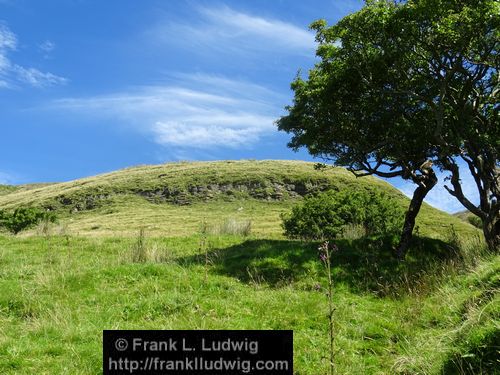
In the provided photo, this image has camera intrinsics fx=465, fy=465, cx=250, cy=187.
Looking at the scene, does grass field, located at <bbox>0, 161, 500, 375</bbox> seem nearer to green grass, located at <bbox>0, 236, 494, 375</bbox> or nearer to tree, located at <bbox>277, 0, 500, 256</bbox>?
green grass, located at <bbox>0, 236, 494, 375</bbox>

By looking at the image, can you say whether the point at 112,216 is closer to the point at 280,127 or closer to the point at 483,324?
the point at 280,127

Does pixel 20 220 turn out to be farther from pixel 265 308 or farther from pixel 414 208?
pixel 265 308

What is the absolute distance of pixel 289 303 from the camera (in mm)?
11516

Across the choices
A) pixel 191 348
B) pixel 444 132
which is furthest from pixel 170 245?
pixel 191 348

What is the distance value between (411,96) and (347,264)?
8.09 m

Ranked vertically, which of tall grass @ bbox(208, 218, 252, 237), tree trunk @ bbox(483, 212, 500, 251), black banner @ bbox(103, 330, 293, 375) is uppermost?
tall grass @ bbox(208, 218, 252, 237)

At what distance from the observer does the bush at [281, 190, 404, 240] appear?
37.2 m

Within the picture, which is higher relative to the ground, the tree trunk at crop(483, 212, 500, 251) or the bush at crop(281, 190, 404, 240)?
the bush at crop(281, 190, 404, 240)

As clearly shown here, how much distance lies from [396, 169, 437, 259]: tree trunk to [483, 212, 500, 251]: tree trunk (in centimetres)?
263

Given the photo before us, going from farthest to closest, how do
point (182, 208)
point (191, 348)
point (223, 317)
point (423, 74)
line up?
1. point (182, 208)
2. point (423, 74)
3. point (223, 317)
4. point (191, 348)

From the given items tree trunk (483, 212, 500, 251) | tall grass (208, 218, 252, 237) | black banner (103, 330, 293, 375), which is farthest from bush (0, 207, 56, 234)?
black banner (103, 330, 293, 375)

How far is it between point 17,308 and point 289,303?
6.50 meters

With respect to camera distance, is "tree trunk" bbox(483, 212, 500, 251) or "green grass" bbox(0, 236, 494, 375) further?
"tree trunk" bbox(483, 212, 500, 251)

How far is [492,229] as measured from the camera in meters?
17.3
